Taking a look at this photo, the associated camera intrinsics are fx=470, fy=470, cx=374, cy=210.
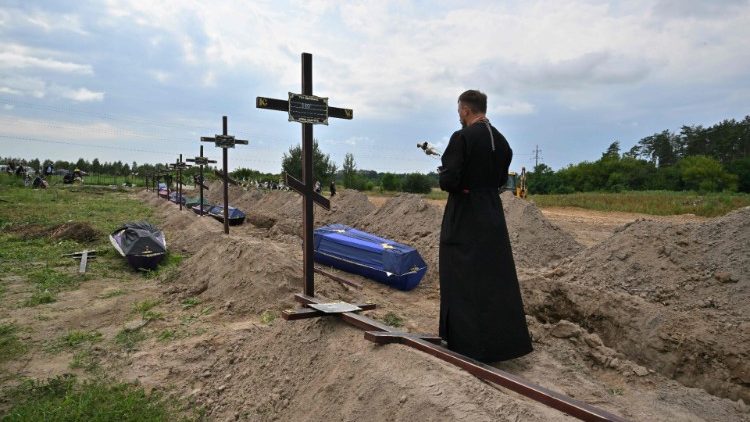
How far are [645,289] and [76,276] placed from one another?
880cm

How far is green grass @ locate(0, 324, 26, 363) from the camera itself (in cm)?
475

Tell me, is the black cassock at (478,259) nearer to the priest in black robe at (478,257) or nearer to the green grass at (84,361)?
the priest in black robe at (478,257)

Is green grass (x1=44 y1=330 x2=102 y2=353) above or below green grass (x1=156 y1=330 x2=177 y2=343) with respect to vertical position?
below

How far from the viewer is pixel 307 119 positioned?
188 inches

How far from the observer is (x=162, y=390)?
13.1 ft

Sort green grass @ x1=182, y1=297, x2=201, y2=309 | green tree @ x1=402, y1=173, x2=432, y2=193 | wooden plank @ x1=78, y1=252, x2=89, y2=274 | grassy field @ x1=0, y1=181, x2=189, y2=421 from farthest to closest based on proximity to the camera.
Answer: green tree @ x1=402, y1=173, x2=432, y2=193 → wooden plank @ x1=78, y1=252, x2=89, y2=274 → green grass @ x1=182, y1=297, x2=201, y2=309 → grassy field @ x1=0, y1=181, x2=189, y2=421

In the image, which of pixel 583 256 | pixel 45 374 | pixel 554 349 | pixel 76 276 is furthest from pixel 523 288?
pixel 76 276

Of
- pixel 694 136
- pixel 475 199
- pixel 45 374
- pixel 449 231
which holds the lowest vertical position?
pixel 45 374

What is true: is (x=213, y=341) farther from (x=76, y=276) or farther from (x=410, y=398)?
(x=76, y=276)

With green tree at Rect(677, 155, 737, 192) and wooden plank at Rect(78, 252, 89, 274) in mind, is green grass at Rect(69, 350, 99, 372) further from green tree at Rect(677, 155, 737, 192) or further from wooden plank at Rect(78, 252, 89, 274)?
green tree at Rect(677, 155, 737, 192)

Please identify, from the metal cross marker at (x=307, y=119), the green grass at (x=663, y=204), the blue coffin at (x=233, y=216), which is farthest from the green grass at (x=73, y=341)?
the green grass at (x=663, y=204)

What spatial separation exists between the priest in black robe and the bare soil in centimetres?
38

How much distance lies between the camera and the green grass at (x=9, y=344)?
475cm

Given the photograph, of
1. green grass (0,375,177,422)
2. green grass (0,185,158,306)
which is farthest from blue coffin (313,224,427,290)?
green grass (0,375,177,422)
